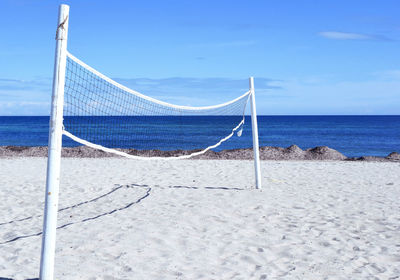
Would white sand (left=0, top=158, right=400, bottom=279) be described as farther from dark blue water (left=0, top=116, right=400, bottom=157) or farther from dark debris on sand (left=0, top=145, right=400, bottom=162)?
dark blue water (left=0, top=116, right=400, bottom=157)

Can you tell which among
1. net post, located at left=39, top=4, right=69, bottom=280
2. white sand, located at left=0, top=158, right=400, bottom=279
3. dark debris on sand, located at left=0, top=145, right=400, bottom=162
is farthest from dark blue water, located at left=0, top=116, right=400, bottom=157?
net post, located at left=39, top=4, right=69, bottom=280

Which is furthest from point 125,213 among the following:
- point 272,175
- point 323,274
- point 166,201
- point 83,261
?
point 272,175

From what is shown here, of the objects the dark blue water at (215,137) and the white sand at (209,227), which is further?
the dark blue water at (215,137)

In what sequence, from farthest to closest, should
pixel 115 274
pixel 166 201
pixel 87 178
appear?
1. pixel 87 178
2. pixel 166 201
3. pixel 115 274

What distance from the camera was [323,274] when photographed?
3.99 meters

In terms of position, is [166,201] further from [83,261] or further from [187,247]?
[83,261]

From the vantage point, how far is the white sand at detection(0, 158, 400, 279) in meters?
4.11

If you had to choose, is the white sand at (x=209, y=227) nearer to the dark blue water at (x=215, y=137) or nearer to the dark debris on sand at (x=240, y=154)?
the dark debris on sand at (x=240, y=154)

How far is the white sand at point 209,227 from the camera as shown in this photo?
4.11 metres

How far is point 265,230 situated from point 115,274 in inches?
89.0

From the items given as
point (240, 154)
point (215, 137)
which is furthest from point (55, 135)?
point (215, 137)

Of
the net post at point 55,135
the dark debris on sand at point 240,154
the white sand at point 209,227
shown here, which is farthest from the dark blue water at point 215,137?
the net post at point 55,135

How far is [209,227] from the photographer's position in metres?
5.59

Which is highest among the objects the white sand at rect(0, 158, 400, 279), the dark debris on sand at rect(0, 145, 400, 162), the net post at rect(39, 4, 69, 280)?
the net post at rect(39, 4, 69, 280)
